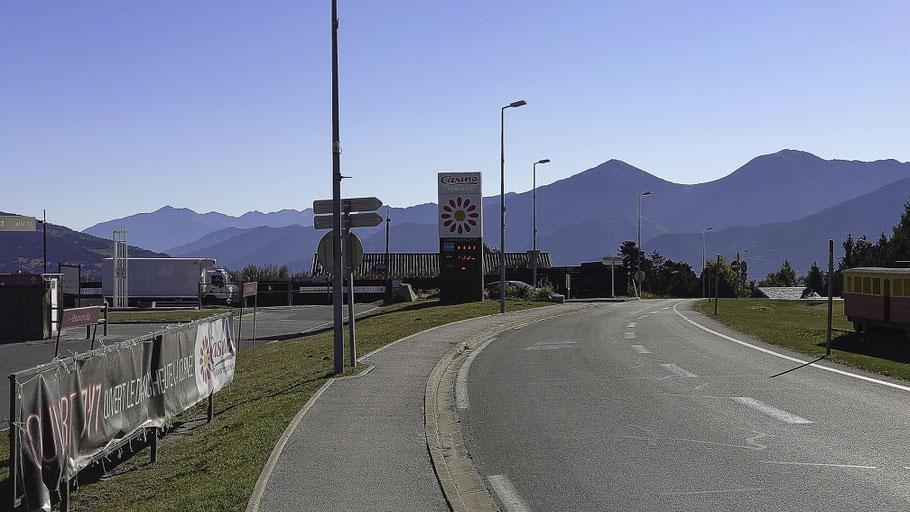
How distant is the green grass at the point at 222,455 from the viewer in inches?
300

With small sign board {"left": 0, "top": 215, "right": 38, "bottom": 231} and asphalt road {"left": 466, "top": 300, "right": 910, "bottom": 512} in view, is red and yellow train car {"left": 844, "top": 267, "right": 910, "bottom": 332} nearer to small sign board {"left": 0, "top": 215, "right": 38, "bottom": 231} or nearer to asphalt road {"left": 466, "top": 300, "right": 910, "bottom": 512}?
asphalt road {"left": 466, "top": 300, "right": 910, "bottom": 512}

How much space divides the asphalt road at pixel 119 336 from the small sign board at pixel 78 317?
1.79ft

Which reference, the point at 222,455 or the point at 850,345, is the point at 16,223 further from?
the point at 850,345

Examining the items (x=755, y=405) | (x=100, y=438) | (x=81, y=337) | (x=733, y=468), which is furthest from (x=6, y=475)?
(x=81, y=337)

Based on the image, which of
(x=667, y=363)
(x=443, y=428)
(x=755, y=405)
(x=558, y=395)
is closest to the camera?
(x=443, y=428)

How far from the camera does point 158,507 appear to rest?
740 centimetres

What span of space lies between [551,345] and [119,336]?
18027mm

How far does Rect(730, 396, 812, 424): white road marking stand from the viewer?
974 centimetres

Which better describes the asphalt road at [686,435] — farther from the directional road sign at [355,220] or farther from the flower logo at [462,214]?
the flower logo at [462,214]

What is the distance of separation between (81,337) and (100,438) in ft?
79.6

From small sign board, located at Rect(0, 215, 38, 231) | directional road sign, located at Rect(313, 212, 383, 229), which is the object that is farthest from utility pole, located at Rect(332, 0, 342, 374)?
small sign board, located at Rect(0, 215, 38, 231)

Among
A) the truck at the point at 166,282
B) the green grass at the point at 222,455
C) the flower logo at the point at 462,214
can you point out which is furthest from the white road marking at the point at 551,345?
the truck at the point at 166,282

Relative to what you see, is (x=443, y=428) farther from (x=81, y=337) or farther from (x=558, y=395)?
(x=81, y=337)

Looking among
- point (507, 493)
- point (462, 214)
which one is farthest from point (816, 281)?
point (507, 493)
